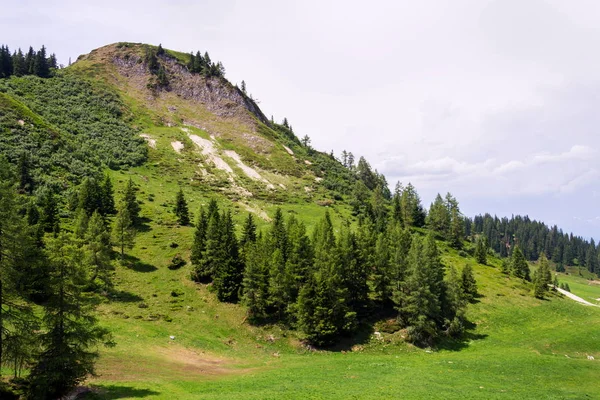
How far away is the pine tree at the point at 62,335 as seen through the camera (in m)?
24.7

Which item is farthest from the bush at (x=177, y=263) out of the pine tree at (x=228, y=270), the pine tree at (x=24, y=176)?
the pine tree at (x=24, y=176)

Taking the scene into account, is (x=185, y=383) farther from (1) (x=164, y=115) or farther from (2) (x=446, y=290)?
(1) (x=164, y=115)

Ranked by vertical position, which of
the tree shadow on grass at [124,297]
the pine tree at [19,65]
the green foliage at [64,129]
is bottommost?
the tree shadow on grass at [124,297]

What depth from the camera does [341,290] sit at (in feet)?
181

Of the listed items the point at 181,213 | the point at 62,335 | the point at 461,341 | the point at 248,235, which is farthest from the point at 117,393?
the point at 181,213

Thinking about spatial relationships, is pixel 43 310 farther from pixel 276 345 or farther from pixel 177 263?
pixel 177 263

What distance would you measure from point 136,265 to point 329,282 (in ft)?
146

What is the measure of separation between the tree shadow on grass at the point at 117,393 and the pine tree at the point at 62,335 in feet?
5.74

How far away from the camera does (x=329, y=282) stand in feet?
181

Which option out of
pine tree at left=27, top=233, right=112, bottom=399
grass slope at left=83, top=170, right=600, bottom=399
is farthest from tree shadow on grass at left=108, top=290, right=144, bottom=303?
pine tree at left=27, top=233, right=112, bottom=399

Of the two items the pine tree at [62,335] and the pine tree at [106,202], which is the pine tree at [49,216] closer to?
the pine tree at [106,202]

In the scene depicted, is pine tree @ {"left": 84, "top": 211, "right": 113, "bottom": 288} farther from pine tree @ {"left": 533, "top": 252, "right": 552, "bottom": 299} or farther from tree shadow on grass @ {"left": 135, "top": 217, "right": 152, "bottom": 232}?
pine tree @ {"left": 533, "top": 252, "right": 552, "bottom": 299}

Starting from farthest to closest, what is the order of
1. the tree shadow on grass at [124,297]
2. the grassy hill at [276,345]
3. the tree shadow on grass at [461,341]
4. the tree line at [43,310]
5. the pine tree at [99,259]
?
the tree shadow on grass at [124,297]
the pine tree at [99,259]
the tree shadow on grass at [461,341]
the grassy hill at [276,345]
the tree line at [43,310]

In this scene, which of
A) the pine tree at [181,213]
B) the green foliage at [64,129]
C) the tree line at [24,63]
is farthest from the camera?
the tree line at [24,63]
